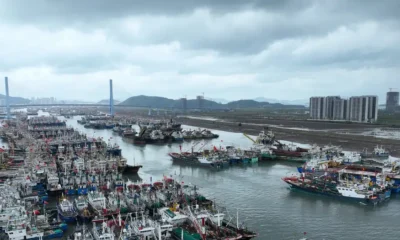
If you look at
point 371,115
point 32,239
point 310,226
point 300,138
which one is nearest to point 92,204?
point 32,239

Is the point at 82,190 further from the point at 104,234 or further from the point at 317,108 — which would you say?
the point at 317,108

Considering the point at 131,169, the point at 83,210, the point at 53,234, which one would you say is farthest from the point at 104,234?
the point at 131,169

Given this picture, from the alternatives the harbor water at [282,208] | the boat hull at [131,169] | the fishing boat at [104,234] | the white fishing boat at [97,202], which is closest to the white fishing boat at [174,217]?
the fishing boat at [104,234]

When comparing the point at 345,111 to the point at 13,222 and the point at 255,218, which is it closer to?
the point at 255,218

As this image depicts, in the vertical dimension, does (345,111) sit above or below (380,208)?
above

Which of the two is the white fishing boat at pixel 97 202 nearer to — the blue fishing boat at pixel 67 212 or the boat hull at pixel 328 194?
the blue fishing boat at pixel 67 212

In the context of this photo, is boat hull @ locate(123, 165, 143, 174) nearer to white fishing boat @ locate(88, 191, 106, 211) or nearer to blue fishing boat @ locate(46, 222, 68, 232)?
white fishing boat @ locate(88, 191, 106, 211)
